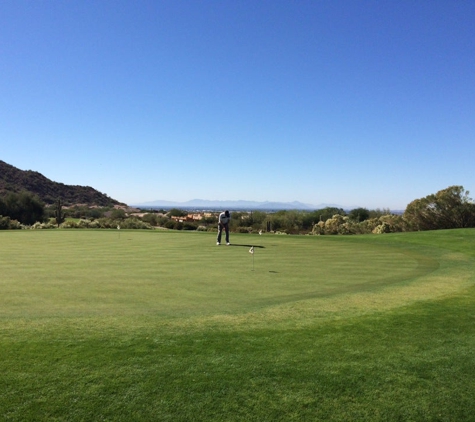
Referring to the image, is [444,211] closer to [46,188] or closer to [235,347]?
[235,347]

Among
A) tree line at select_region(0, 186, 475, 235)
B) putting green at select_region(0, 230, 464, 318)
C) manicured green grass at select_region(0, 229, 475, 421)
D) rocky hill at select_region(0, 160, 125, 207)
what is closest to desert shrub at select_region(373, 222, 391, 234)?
tree line at select_region(0, 186, 475, 235)

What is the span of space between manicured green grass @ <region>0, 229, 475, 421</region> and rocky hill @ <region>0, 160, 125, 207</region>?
8319 centimetres

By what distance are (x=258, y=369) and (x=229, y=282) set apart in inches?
190

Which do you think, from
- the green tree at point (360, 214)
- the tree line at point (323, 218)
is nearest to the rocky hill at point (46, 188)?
the tree line at point (323, 218)

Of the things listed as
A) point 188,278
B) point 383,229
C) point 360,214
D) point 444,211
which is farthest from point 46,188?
point 188,278

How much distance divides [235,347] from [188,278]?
15.5 feet

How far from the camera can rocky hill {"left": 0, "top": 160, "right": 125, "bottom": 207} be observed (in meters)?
86.4

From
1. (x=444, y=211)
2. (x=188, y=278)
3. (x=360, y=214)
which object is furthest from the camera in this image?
(x=360, y=214)

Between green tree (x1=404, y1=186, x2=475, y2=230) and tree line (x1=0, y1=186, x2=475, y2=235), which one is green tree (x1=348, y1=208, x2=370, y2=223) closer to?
tree line (x1=0, y1=186, x2=475, y2=235)

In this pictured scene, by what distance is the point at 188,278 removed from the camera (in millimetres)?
9633

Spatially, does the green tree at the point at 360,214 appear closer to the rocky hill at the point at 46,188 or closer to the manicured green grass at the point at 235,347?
the manicured green grass at the point at 235,347

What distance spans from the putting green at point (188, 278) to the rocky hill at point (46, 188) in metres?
77.4

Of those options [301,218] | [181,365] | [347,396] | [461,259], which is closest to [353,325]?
[347,396]

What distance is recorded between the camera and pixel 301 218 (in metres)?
55.9
